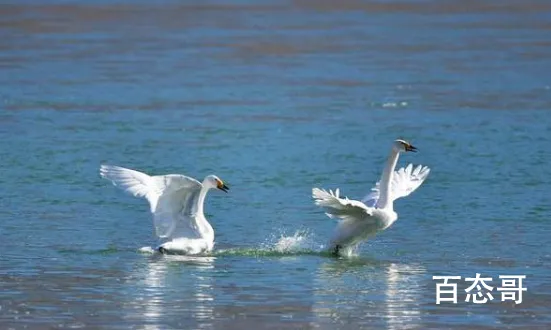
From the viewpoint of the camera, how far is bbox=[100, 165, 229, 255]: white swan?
1584cm

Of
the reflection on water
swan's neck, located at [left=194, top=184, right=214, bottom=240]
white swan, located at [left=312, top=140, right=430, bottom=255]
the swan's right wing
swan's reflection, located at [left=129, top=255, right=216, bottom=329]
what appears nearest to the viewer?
the reflection on water

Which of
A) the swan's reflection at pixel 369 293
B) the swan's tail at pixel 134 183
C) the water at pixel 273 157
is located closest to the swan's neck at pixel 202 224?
the water at pixel 273 157

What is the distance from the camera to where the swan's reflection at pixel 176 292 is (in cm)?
1216

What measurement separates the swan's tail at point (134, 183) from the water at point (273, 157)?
0.57 meters

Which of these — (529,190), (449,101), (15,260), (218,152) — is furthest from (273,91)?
(15,260)

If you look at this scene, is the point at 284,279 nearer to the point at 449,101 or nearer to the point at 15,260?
the point at 15,260

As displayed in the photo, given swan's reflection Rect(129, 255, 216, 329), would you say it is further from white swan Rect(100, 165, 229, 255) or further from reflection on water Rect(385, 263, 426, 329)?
reflection on water Rect(385, 263, 426, 329)

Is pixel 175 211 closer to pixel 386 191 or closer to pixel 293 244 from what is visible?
pixel 293 244

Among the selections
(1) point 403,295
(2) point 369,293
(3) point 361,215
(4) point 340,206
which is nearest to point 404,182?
(3) point 361,215

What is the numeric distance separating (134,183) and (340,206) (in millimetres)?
2108

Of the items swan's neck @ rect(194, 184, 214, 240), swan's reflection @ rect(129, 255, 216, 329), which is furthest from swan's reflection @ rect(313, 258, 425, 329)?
swan's neck @ rect(194, 184, 214, 240)

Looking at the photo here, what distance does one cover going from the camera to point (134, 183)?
1602 centimetres

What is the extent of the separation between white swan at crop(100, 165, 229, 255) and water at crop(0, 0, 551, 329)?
1.12ft

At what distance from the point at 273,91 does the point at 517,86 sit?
4258 mm
